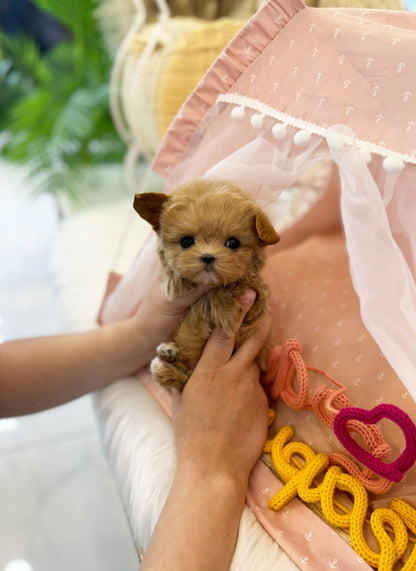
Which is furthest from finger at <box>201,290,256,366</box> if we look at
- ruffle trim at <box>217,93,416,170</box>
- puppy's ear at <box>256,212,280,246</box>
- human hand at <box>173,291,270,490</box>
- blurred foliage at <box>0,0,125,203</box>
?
blurred foliage at <box>0,0,125,203</box>

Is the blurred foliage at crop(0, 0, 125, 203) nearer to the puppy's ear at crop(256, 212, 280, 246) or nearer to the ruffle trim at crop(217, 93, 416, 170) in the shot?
the ruffle trim at crop(217, 93, 416, 170)

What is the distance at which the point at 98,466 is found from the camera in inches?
48.1

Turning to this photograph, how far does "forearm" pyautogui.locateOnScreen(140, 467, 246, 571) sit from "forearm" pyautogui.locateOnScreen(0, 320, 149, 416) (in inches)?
10.5

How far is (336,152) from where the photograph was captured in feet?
2.06

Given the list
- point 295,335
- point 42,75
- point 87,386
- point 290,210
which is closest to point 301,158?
point 295,335

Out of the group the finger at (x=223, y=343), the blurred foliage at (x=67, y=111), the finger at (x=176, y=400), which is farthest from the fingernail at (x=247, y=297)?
the blurred foliage at (x=67, y=111)

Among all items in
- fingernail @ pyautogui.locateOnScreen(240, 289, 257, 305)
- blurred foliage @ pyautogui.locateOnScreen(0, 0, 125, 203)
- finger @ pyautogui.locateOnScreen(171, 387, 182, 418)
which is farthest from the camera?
blurred foliage @ pyautogui.locateOnScreen(0, 0, 125, 203)

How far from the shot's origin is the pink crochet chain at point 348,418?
24.9 inches

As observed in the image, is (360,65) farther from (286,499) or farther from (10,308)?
(10,308)

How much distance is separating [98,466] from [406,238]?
2.98 feet

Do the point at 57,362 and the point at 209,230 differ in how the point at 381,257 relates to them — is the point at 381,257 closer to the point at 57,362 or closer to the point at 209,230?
the point at 209,230

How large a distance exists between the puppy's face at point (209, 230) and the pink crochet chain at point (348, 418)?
20 cm

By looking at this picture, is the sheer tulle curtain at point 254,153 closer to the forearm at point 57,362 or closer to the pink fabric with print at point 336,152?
the pink fabric with print at point 336,152

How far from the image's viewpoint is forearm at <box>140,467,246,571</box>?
24.7 inches
